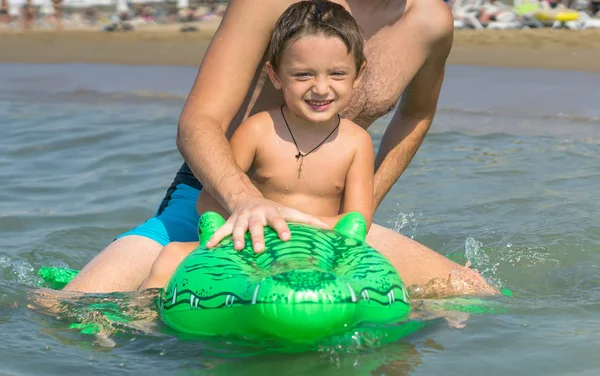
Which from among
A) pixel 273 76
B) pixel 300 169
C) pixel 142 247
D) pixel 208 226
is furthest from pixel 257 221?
pixel 142 247

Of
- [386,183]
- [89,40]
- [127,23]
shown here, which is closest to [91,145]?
[386,183]

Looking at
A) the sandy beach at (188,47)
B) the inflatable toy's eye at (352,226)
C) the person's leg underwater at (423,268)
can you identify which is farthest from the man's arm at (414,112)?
the sandy beach at (188,47)

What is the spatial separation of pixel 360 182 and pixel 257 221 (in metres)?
Answer: 0.68

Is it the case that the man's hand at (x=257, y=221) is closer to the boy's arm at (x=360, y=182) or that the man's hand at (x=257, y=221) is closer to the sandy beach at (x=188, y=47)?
the boy's arm at (x=360, y=182)

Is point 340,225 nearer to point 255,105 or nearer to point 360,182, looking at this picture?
point 360,182

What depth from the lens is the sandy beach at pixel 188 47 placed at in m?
12.6

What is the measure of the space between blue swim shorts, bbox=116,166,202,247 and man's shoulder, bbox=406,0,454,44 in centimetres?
117

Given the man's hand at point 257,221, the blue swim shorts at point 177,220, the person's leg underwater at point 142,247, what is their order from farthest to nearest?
the blue swim shorts at point 177,220 < the person's leg underwater at point 142,247 < the man's hand at point 257,221

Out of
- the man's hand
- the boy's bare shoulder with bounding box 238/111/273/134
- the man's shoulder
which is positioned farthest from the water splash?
the man's hand

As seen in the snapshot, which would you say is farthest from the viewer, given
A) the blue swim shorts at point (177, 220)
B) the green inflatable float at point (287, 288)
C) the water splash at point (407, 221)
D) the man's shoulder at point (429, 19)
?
the water splash at point (407, 221)

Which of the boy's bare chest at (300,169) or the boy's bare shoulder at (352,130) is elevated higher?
the boy's bare shoulder at (352,130)

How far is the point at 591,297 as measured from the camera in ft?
13.5

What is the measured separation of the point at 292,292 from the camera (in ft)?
9.16

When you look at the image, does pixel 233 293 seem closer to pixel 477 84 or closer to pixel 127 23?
pixel 477 84
